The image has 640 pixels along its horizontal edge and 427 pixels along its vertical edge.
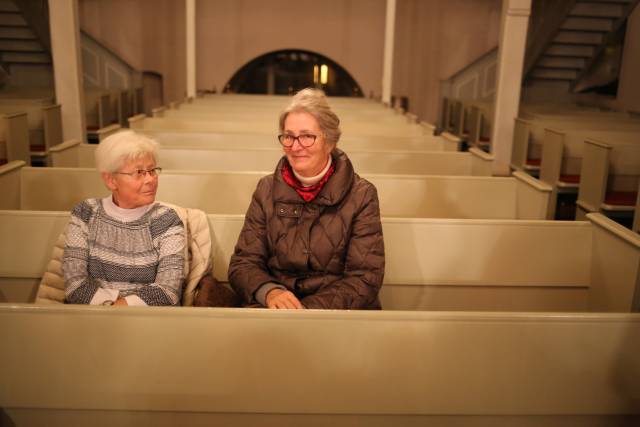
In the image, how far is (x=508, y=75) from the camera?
667 centimetres

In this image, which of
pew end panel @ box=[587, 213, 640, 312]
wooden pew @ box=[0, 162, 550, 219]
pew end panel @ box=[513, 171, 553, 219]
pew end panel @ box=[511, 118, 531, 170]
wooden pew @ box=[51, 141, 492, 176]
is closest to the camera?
pew end panel @ box=[587, 213, 640, 312]

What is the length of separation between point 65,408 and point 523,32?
619 centimetres

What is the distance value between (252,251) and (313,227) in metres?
0.24

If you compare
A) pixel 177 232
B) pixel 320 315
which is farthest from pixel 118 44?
pixel 320 315

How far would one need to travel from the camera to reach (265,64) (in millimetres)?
12656

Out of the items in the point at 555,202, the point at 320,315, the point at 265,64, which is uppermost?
the point at 265,64

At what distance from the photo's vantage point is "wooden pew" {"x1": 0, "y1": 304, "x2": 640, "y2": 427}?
160 cm

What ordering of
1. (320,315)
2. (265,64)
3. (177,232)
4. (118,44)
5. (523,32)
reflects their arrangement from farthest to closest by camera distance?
(265,64), (118,44), (523,32), (177,232), (320,315)

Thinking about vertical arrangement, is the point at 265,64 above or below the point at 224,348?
above

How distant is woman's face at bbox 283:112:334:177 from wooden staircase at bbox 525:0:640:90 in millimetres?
8631

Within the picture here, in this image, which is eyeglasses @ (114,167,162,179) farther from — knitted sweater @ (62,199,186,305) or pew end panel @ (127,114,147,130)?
pew end panel @ (127,114,147,130)

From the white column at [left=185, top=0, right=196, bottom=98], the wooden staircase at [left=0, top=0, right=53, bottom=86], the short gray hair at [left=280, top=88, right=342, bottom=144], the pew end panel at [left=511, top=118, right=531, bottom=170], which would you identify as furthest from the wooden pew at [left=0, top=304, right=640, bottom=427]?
the wooden staircase at [left=0, top=0, right=53, bottom=86]

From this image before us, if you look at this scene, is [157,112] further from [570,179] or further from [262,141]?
[570,179]

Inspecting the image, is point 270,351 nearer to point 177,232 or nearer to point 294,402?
point 294,402
